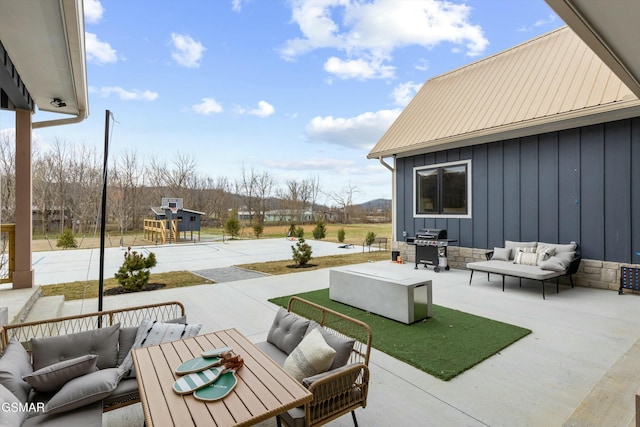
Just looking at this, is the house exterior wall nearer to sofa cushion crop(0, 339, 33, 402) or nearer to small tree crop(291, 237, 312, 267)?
small tree crop(291, 237, 312, 267)

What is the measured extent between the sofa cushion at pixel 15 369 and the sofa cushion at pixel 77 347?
0.07 metres

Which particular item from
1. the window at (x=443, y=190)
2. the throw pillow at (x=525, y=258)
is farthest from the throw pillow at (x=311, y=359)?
the window at (x=443, y=190)

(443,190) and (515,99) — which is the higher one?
(515,99)

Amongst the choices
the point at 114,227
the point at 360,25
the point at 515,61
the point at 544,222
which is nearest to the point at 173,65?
the point at 360,25

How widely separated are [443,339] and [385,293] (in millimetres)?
981

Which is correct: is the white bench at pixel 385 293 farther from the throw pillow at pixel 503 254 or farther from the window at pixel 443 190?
the window at pixel 443 190

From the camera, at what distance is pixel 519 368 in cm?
295

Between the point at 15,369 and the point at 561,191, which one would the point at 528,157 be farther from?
the point at 15,369

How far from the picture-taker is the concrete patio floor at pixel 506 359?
2268mm

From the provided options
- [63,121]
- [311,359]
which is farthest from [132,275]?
[311,359]

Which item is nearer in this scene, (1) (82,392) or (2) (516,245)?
(1) (82,392)

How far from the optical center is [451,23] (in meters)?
9.05

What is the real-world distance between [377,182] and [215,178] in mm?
11908

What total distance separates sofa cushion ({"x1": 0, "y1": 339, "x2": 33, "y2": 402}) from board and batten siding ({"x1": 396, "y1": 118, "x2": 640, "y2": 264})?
7.91 m
